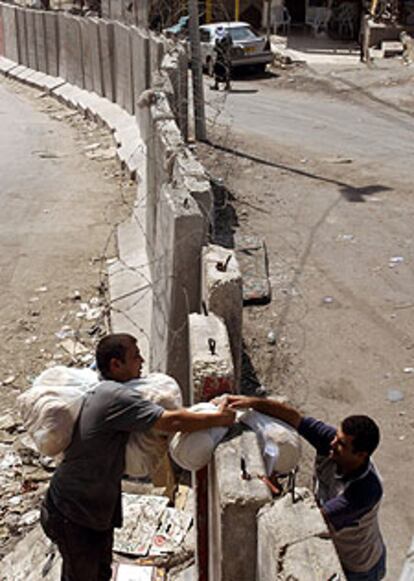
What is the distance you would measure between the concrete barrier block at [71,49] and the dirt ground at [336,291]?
22.1ft

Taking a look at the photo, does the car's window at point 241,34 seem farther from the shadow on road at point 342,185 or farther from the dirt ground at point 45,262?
the shadow on road at point 342,185

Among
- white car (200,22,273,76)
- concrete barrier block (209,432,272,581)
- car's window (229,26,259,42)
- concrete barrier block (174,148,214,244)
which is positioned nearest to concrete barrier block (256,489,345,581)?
concrete barrier block (209,432,272,581)

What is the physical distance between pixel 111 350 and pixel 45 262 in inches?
253

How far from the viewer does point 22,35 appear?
24266mm

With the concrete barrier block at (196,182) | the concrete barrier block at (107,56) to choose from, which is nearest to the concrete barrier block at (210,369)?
the concrete barrier block at (196,182)

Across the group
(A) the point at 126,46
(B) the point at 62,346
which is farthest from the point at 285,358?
(A) the point at 126,46

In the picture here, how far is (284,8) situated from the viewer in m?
31.2

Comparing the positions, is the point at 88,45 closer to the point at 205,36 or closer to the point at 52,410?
the point at 205,36

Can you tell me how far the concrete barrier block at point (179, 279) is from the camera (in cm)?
493

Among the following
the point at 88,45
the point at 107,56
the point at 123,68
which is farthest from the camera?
the point at 88,45

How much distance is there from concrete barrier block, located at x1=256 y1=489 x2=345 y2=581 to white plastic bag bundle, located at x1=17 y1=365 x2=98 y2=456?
3.13ft

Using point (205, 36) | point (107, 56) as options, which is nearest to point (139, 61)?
point (107, 56)

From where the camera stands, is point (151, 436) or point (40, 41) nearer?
point (151, 436)

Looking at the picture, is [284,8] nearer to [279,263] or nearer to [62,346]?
[279,263]
